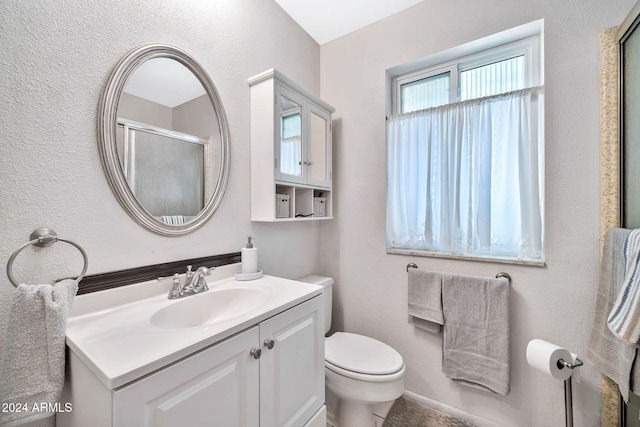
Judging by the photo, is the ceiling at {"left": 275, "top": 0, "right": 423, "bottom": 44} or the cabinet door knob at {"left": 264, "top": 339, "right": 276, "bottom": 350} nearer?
the cabinet door knob at {"left": 264, "top": 339, "right": 276, "bottom": 350}

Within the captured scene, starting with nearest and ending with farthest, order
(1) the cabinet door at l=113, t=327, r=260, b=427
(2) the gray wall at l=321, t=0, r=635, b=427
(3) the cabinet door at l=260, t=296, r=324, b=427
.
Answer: (1) the cabinet door at l=113, t=327, r=260, b=427 < (3) the cabinet door at l=260, t=296, r=324, b=427 < (2) the gray wall at l=321, t=0, r=635, b=427

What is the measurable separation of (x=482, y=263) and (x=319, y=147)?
1187 mm

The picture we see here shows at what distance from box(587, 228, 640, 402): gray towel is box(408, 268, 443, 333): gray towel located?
622 mm

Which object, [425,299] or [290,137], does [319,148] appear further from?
[425,299]

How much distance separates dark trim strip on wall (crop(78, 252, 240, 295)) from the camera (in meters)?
0.83

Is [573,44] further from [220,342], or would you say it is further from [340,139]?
[220,342]

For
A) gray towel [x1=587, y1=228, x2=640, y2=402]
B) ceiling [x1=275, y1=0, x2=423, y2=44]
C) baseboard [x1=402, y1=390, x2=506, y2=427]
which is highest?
ceiling [x1=275, y1=0, x2=423, y2=44]

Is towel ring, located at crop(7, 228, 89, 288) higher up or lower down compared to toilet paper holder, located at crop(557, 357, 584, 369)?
higher up

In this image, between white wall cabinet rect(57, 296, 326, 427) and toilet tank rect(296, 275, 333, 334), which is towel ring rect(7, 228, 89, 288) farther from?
toilet tank rect(296, 275, 333, 334)

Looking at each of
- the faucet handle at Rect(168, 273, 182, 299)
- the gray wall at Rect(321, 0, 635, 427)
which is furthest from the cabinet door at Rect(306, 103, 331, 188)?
the faucet handle at Rect(168, 273, 182, 299)

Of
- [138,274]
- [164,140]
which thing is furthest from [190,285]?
[164,140]

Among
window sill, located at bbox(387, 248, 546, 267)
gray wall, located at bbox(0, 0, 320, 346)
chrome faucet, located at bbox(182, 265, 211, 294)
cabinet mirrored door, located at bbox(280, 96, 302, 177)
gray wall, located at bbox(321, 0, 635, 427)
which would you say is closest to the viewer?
gray wall, located at bbox(0, 0, 320, 346)

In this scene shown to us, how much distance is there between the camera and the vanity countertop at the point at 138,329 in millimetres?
544

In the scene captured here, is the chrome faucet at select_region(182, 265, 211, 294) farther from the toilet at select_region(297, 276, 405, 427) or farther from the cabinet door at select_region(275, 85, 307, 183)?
the toilet at select_region(297, 276, 405, 427)
